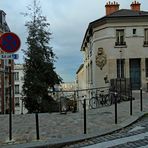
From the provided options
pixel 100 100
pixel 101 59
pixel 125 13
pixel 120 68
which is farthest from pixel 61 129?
pixel 125 13

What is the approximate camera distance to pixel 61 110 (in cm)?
2114

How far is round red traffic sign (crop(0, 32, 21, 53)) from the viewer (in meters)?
13.2

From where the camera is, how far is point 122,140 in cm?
1210

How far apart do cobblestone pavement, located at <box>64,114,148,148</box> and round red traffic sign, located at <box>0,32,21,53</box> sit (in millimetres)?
3251

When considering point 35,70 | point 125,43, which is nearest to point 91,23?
point 125,43

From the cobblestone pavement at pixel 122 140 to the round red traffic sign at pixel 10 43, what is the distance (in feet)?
10.7

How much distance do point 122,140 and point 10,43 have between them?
161 inches

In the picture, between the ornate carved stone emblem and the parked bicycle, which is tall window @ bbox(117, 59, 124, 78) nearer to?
the ornate carved stone emblem

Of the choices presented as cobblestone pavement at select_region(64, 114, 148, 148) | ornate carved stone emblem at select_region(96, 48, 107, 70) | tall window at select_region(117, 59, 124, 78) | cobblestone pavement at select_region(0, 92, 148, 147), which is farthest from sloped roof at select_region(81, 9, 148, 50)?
cobblestone pavement at select_region(64, 114, 148, 148)

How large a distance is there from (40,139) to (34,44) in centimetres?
4280

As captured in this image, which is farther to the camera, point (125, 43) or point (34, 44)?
point (34, 44)

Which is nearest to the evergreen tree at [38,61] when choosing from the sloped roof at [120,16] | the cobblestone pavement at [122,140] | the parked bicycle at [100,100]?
the sloped roof at [120,16]

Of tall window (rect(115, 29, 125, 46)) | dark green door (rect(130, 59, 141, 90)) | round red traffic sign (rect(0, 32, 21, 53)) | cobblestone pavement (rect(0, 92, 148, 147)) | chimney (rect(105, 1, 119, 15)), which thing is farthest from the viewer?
chimney (rect(105, 1, 119, 15))

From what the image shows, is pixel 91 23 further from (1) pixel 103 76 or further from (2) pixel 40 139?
(2) pixel 40 139
